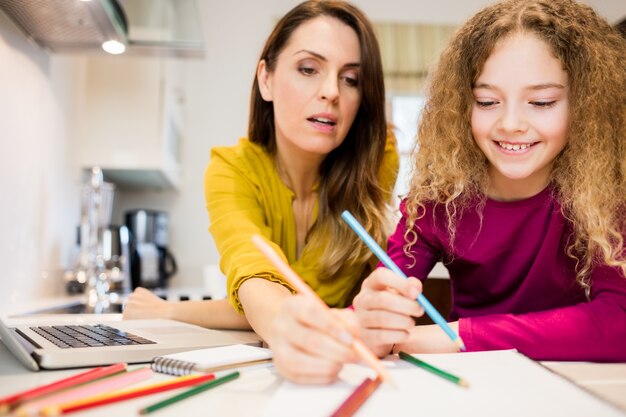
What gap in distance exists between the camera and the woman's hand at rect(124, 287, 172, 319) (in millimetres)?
1143

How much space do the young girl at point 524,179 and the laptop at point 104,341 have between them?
29 centimetres

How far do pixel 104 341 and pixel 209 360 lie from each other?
20 centimetres

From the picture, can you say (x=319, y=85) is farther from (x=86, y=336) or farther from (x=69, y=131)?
(x=69, y=131)

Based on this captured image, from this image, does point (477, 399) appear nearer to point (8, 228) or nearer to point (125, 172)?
point (8, 228)

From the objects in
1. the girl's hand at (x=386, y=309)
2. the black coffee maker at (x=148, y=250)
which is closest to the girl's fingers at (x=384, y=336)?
the girl's hand at (x=386, y=309)

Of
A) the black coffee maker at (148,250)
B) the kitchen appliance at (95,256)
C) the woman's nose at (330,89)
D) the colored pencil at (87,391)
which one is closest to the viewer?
the colored pencil at (87,391)

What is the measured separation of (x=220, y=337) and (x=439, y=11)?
3547mm

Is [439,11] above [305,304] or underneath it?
above

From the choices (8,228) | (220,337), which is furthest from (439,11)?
(220,337)

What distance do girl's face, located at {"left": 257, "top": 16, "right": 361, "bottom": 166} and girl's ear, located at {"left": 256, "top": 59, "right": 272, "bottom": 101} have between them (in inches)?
3.3

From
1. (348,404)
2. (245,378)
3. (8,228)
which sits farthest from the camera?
(8,228)

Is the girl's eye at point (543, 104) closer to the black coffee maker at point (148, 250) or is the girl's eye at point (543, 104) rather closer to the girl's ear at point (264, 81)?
the girl's ear at point (264, 81)

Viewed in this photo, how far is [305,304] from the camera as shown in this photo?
53cm

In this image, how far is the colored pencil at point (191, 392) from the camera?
1.46 feet
